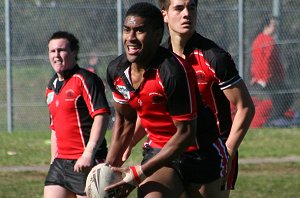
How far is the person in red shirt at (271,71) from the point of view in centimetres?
1830

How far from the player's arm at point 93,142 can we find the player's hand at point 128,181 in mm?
1575

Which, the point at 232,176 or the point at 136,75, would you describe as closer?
the point at 136,75

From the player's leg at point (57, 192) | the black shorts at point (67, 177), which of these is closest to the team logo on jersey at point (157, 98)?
the black shorts at point (67, 177)

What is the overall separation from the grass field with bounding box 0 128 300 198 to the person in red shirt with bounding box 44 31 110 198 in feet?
11.3

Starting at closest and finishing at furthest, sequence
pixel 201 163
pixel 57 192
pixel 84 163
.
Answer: pixel 201 163, pixel 84 163, pixel 57 192

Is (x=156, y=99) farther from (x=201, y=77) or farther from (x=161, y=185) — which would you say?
(x=201, y=77)

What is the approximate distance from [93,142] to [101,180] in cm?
159

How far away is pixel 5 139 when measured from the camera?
17.2 m

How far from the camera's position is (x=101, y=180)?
19.7 ft

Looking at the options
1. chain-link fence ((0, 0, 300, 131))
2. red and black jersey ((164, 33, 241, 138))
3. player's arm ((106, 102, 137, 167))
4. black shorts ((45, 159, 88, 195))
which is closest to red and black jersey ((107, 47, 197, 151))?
player's arm ((106, 102, 137, 167))

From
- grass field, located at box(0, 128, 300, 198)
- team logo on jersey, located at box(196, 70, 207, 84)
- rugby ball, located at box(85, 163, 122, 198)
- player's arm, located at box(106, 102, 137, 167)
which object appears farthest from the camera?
grass field, located at box(0, 128, 300, 198)

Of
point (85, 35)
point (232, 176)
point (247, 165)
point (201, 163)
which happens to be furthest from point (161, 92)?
point (85, 35)

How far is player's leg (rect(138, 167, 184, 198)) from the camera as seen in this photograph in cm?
600

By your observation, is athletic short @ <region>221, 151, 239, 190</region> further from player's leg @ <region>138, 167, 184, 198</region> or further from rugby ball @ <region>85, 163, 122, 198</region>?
rugby ball @ <region>85, 163, 122, 198</region>
